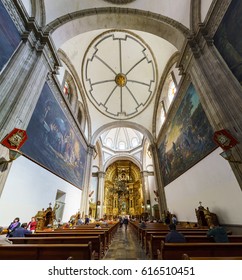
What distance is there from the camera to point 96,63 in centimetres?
1221

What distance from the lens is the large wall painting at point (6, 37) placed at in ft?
13.5

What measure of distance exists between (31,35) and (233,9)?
737 centimetres

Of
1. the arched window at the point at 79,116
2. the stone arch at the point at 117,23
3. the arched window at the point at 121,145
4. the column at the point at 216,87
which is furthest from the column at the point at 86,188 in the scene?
the arched window at the point at 121,145

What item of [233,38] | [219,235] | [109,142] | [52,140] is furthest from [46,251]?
[109,142]

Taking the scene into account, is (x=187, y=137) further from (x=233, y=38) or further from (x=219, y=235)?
(x=219, y=235)

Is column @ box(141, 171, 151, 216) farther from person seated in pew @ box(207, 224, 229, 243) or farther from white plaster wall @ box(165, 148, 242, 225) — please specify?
person seated in pew @ box(207, 224, 229, 243)

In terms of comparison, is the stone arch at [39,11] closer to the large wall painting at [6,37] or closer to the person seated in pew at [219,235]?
the large wall painting at [6,37]

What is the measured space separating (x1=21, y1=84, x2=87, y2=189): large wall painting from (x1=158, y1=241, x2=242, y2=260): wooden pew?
5204 mm

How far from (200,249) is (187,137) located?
602cm

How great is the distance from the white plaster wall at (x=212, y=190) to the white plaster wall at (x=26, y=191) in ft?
23.3

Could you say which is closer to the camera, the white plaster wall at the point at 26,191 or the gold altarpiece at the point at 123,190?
the white plaster wall at the point at 26,191

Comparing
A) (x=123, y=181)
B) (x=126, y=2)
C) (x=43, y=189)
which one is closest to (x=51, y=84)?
(x=43, y=189)

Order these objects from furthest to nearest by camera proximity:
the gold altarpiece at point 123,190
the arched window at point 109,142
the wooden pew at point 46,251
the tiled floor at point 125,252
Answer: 1. the gold altarpiece at point 123,190
2. the arched window at point 109,142
3. the tiled floor at point 125,252
4. the wooden pew at point 46,251

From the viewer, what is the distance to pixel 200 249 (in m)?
2.09
